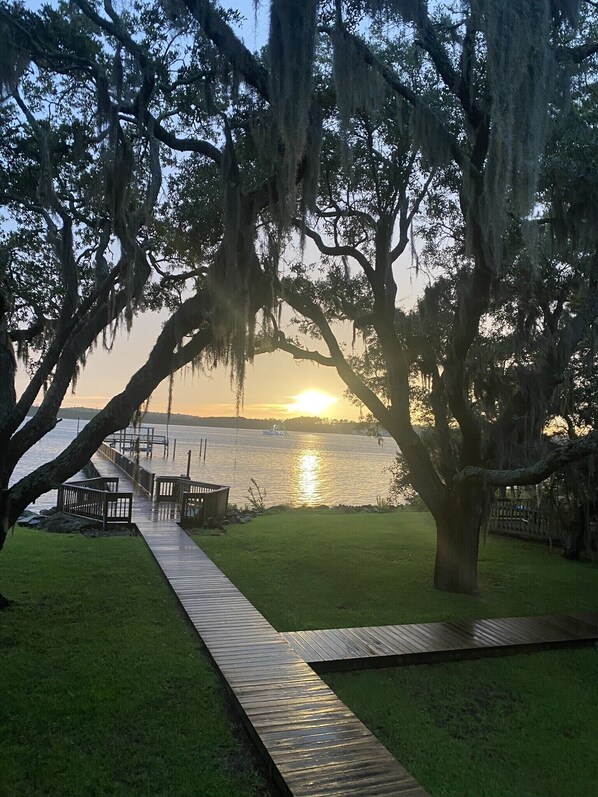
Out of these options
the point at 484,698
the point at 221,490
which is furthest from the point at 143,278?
the point at 221,490

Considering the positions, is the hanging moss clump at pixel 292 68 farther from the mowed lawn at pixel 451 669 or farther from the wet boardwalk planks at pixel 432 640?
the mowed lawn at pixel 451 669

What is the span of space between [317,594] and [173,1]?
789cm

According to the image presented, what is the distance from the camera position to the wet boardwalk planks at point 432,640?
6.17 metres

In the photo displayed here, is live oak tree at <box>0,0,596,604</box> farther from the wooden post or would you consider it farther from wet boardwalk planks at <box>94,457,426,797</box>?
the wooden post

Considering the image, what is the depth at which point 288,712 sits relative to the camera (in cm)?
459

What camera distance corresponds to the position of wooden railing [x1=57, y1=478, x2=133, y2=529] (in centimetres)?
1347

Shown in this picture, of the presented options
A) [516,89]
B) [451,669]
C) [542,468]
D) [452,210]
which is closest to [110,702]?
[451,669]

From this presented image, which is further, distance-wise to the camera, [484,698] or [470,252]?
[470,252]

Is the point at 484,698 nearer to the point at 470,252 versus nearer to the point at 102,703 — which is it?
the point at 102,703

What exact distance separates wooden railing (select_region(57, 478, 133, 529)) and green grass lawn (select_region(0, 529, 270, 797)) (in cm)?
516

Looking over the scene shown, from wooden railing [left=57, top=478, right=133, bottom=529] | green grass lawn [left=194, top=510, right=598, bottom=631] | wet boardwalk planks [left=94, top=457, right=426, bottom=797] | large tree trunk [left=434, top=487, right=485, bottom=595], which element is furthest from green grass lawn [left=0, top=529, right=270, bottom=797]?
wooden railing [left=57, top=478, right=133, bottom=529]

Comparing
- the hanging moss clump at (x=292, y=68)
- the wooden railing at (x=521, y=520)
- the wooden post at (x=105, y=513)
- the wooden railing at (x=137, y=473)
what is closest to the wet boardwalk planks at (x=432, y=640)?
the hanging moss clump at (x=292, y=68)

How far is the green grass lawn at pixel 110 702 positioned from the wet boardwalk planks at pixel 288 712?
0.19m

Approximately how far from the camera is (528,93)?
5602 mm
